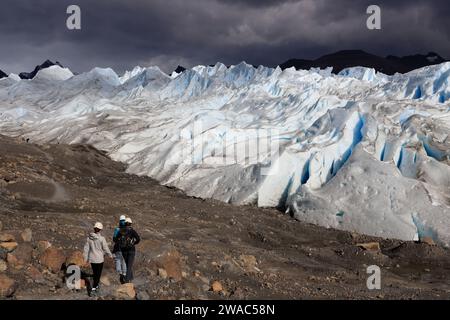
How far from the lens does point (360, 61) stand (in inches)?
6801

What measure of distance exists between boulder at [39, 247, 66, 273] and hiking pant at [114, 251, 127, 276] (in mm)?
1214

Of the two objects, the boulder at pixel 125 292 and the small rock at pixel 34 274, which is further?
the small rock at pixel 34 274

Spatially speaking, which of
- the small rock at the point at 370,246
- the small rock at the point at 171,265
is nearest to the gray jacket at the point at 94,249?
the small rock at the point at 171,265

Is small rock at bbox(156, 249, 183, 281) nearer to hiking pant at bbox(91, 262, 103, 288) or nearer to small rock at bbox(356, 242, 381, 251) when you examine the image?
hiking pant at bbox(91, 262, 103, 288)

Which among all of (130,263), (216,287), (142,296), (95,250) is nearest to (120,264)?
(130,263)

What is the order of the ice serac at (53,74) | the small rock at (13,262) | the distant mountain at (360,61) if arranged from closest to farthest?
the small rock at (13,262) → the ice serac at (53,74) → the distant mountain at (360,61)

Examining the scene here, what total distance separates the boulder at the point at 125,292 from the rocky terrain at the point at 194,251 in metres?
0.02

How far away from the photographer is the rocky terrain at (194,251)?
408 inches

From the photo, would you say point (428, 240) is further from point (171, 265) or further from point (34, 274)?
point (34, 274)

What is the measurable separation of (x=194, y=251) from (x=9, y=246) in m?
5.13

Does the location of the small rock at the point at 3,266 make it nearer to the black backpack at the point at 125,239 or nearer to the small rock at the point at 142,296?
the black backpack at the point at 125,239

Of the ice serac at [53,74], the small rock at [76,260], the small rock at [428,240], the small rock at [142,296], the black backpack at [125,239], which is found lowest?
the small rock at [428,240]

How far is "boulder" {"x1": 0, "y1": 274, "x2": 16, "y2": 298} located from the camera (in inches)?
348
